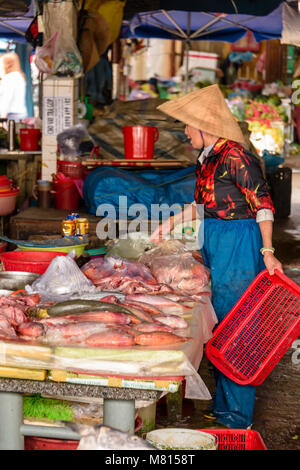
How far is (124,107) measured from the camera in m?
8.60

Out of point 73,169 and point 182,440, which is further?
point 73,169

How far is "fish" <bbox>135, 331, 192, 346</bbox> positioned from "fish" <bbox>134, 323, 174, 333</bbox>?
0.06 meters

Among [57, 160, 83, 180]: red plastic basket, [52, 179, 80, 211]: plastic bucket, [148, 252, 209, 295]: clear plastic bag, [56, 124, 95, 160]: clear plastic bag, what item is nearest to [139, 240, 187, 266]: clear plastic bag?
[148, 252, 209, 295]: clear plastic bag

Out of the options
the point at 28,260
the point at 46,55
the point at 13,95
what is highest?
the point at 13,95

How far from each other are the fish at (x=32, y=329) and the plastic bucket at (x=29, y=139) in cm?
573

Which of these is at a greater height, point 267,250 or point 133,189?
point 133,189

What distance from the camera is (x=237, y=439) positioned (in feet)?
9.58

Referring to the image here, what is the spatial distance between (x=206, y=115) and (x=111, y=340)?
1.77 m

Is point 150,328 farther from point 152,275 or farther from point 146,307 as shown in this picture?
point 152,275

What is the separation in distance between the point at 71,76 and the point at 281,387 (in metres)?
3.78

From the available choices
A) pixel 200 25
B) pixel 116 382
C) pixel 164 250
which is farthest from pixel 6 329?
pixel 200 25

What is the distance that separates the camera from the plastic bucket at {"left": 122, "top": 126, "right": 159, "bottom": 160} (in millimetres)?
6098
